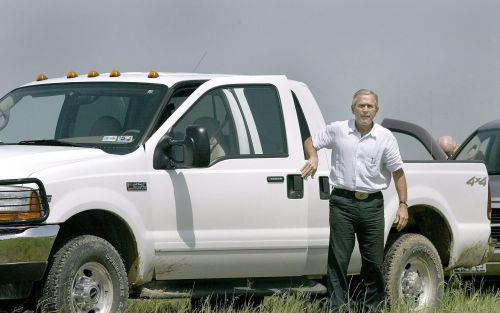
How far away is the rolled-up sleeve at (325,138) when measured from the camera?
991cm

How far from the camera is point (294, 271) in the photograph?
10.1 m

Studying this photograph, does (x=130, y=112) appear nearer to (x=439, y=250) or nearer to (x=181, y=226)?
(x=181, y=226)

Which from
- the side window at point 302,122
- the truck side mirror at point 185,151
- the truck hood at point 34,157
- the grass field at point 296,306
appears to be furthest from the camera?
the side window at point 302,122

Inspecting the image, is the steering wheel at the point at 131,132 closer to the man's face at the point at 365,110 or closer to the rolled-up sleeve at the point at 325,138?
the rolled-up sleeve at the point at 325,138

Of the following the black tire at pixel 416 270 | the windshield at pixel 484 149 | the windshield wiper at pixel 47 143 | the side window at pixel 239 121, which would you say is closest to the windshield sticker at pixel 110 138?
the windshield wiper at pixel 47 143

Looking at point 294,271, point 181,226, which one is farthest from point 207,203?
point 294,271

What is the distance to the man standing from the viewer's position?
389 inches

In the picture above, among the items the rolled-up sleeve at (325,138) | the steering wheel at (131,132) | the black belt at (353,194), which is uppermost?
the steering wheel at (131,132)

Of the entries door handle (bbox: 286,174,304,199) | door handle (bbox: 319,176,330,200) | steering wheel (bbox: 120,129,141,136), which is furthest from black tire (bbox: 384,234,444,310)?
steering wheel (bbox: 120,129,141,136)

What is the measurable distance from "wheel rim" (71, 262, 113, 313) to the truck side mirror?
0.83 m

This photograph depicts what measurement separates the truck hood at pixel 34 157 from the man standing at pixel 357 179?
5.42ft

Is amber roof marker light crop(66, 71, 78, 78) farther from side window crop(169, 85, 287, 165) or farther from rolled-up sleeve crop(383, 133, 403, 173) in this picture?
rolled-up sleeve crop(383, 133, 403, 173)

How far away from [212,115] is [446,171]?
219cm

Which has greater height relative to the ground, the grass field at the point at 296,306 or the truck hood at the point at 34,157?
the truck hood at the point at 34,157
